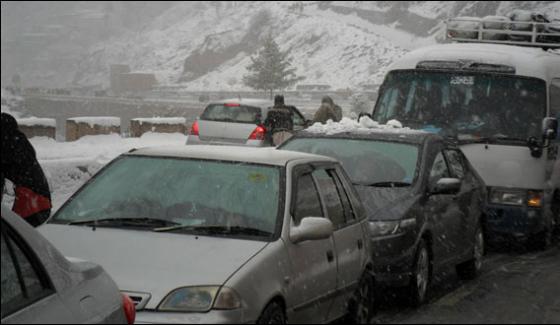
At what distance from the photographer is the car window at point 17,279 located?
12.3ft

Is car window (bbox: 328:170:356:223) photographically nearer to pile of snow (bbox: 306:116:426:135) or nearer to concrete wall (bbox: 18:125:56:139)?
pile of snow (bbox: 306:116:426:135)

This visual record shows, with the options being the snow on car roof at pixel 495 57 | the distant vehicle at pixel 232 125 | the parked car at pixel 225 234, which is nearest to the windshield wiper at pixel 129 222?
the parked car at pixel 225 234

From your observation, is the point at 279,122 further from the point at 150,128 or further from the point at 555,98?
the point at 150,128

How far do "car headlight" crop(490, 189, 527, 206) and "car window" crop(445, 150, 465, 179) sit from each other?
2.66m

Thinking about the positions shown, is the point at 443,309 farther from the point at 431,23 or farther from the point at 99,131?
the point at 431,23

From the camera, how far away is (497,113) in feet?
47.0

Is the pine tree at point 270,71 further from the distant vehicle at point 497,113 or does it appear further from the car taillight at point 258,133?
the distant vehicle at point 497,113

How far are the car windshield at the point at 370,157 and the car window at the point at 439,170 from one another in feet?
0.60

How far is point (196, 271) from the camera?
5.89 meters

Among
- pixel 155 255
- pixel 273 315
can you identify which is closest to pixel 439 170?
pixel 273 315

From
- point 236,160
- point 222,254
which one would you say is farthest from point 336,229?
point 222,254

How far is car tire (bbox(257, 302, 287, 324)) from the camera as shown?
5.95 metres

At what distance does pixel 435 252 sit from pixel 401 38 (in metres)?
158

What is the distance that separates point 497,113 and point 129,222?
8.56m
